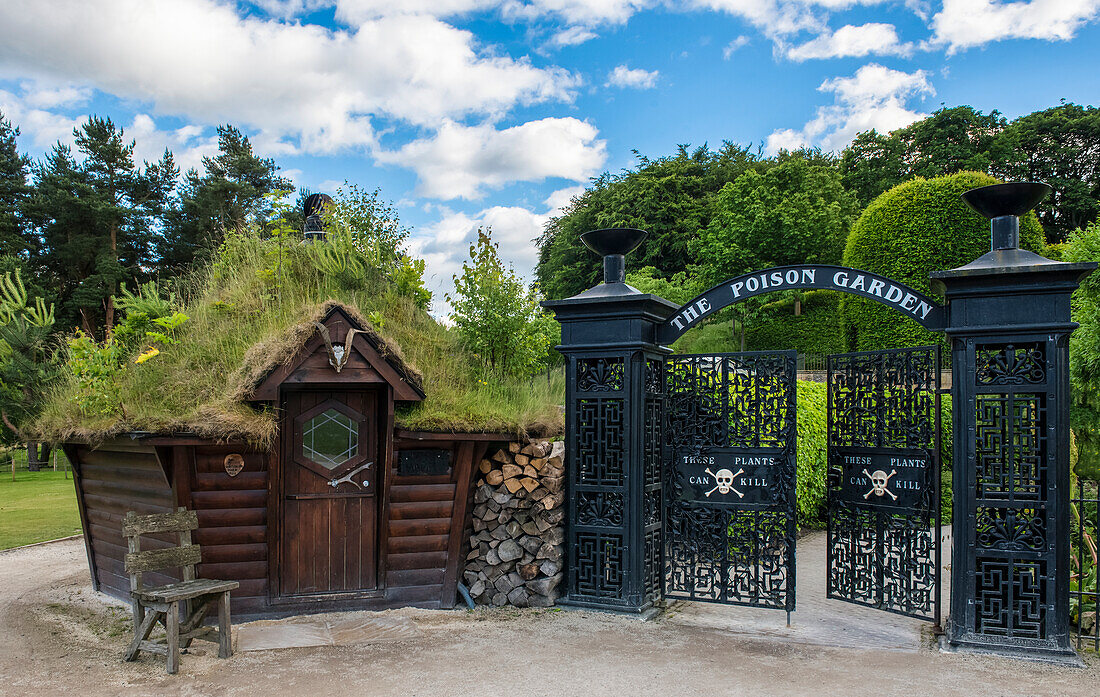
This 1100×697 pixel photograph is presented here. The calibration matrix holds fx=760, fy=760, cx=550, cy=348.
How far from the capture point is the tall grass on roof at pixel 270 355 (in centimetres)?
637

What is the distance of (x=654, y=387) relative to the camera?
285 inches

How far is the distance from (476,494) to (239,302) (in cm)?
310

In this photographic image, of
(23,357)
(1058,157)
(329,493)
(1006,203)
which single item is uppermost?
(1058,157)

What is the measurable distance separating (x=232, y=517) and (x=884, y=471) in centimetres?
550

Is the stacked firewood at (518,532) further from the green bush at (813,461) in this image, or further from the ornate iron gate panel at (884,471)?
the green bush at (813,461)

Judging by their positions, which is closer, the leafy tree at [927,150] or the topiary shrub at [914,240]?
the topiary shrub at [914,240]

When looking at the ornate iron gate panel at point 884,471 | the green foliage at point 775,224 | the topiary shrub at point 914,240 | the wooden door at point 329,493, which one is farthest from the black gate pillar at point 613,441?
the green foliage at point 775,224

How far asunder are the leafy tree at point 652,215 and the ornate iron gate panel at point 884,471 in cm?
2524

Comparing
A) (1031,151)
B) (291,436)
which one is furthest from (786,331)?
(291,436)

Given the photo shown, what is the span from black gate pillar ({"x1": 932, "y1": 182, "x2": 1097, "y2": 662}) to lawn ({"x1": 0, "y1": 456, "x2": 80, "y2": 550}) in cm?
1283

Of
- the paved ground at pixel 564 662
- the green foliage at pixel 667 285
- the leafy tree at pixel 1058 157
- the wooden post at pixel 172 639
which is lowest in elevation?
the paved ground at pixel 564 662

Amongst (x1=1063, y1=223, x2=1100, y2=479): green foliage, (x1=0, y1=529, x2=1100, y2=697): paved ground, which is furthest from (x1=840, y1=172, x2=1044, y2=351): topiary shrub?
(x1=0, y1=529, x2=1100, y2=697): paved ground

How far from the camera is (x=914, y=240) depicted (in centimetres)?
2097

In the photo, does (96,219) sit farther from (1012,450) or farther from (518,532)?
(1012,450)
